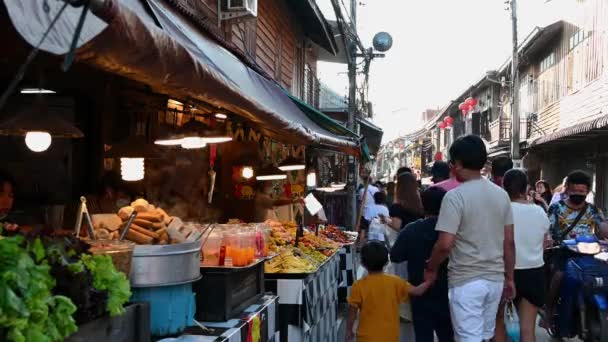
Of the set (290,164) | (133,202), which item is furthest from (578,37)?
(133,202)

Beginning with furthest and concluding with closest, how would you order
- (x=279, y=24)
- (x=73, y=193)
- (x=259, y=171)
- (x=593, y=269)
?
(x=279, y=24) → (x=259, y=171) → (x=73, y=193) → (x=593, y=269)

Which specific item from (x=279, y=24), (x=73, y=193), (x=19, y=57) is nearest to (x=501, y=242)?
(x=19, y=57)

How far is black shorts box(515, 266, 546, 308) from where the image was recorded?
246 inches

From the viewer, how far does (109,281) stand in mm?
2949

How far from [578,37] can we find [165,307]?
20888mm

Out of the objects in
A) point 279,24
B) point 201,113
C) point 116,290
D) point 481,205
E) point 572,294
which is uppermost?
point 279,24

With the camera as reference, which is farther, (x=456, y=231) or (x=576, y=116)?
(x=576, y=116)

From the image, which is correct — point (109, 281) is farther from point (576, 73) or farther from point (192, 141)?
point (576, 73)

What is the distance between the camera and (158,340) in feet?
12.1

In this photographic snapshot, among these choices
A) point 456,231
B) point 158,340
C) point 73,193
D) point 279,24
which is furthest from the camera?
point 279,24

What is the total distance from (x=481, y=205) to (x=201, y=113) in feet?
14.8

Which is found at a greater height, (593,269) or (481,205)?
(481,205)

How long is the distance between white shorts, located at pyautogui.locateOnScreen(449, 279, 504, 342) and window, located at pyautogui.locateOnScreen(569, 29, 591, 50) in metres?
17.4

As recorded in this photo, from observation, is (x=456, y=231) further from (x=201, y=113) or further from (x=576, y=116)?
(x=576, y=116)
